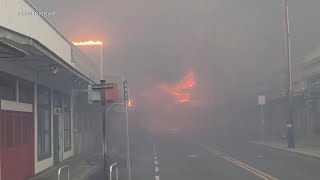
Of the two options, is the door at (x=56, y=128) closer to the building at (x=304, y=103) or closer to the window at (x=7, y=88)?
the window at (x=7, y=88)

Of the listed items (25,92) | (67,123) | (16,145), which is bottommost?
(16,145)

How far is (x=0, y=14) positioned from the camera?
1215 cm

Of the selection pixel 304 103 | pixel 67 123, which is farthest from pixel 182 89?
pixel 67 123

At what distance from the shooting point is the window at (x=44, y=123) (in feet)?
57.9

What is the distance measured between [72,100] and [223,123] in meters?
35.8

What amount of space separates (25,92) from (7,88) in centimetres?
191

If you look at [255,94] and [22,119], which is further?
[255,94]

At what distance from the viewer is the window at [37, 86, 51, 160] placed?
17656mm

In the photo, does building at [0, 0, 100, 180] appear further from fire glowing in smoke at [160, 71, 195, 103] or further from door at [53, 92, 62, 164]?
fire glowing in smoke at [160, 71, 195, 103]

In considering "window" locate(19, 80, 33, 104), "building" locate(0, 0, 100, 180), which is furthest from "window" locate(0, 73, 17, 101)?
"window" locate(19, 80, 33, 104)

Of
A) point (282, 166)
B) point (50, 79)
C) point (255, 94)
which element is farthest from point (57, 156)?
point (255, 94)

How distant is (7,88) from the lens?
1359 centimetres

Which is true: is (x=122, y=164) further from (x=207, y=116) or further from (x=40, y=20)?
(x=207, y=116)

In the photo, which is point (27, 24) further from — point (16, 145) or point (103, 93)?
point (103, 93)
